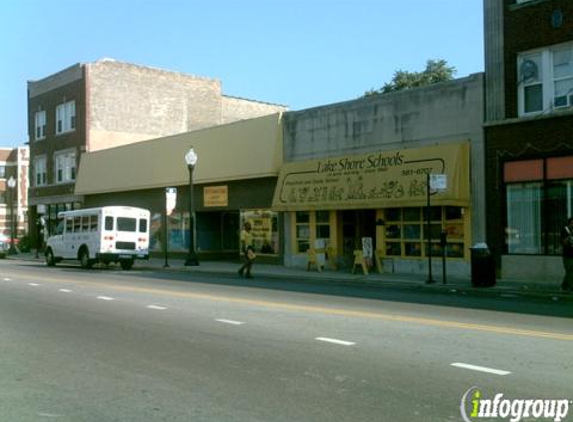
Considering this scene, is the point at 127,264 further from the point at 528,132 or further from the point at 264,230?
the point at 528,132

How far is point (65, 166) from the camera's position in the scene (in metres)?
44.0

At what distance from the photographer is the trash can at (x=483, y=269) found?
1767 centimetres

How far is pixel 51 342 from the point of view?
32.1 feet

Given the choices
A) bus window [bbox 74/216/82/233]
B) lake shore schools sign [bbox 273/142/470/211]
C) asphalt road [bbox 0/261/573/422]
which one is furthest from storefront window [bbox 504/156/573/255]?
bus window [bbox 74/216/82/233]

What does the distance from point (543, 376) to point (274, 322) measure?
5.12m

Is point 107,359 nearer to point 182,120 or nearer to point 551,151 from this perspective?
point 551,151

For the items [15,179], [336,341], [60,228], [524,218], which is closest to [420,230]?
[524,218]

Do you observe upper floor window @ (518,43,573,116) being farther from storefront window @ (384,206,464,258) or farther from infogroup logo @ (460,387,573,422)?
infogroup logo @ (460,387,573,422)

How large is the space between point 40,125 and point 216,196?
22504 mm

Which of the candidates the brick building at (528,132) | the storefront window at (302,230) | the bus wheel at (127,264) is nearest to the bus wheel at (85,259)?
the bus wheel at (127,264)

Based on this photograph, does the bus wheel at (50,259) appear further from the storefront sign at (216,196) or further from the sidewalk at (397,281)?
the storefront sign at (216,196)

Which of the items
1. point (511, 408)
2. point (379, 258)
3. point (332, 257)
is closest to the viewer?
point (511, 408)

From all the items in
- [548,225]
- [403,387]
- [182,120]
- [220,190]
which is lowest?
[403,387]

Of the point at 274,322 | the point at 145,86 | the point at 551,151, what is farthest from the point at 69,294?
the point at 145,86
